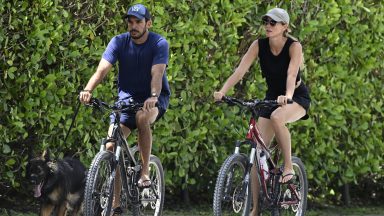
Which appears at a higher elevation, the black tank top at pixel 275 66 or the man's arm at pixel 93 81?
the black tank top at pixel 275 66

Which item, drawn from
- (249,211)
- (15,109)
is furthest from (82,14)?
(249,211)

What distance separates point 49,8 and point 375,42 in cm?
415

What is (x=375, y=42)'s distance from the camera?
1224 centimetres

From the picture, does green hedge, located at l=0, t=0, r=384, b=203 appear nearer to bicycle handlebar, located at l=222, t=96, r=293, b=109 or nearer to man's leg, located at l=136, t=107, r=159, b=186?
man's leg, located at l=136, t=107, r=159, b=186

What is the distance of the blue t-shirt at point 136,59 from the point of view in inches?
341

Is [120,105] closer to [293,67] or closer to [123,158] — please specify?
[123,158]

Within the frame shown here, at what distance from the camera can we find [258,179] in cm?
893

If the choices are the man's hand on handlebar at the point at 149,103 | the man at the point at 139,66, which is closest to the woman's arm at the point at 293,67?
the man at the point at 139,66

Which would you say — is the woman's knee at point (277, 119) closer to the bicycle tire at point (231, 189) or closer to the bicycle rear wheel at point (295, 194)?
the bicycle tire at point (231, 189)

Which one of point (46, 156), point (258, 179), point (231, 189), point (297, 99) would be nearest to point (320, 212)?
point (297, 99)

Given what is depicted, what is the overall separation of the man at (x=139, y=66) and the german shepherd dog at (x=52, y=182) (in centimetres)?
93

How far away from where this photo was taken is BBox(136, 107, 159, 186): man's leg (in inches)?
334

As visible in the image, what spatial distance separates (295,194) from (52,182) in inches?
81.1

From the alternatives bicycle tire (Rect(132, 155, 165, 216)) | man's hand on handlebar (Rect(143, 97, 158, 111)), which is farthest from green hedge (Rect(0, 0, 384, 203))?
man's hand on handlebar (Rect(143, 97, 158, 111))
